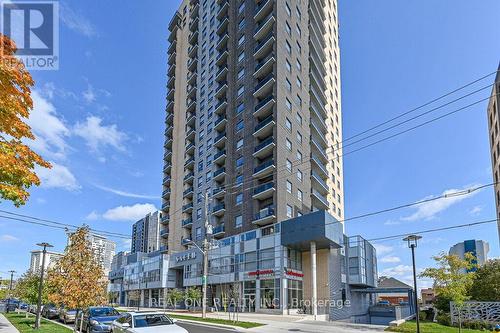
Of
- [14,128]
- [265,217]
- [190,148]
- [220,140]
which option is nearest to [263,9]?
[220,140]

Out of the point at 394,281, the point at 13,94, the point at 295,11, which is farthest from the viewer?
the point at 394,281

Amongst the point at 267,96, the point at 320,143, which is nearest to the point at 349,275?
the point at 320,143

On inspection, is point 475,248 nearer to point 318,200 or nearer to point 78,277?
point 318,200

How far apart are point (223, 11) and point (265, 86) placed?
2345cm

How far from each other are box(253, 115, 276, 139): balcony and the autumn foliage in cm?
3261

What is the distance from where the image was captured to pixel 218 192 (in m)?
55.8

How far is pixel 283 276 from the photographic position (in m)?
39.9

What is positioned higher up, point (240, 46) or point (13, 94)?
point (240, 46)

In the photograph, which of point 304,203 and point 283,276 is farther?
point 304,203

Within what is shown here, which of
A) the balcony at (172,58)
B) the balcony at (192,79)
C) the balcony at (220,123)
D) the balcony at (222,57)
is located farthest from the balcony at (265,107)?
the balcony at (172,58)

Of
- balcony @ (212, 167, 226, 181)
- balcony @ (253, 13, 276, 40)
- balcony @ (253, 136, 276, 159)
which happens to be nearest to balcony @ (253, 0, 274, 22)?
balcony @ (253, 13, 276, 40)

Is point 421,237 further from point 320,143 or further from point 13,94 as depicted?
point 320,143

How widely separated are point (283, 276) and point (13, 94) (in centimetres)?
3482

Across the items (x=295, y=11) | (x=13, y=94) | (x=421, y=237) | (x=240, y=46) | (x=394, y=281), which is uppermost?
(x=295, y=11)
